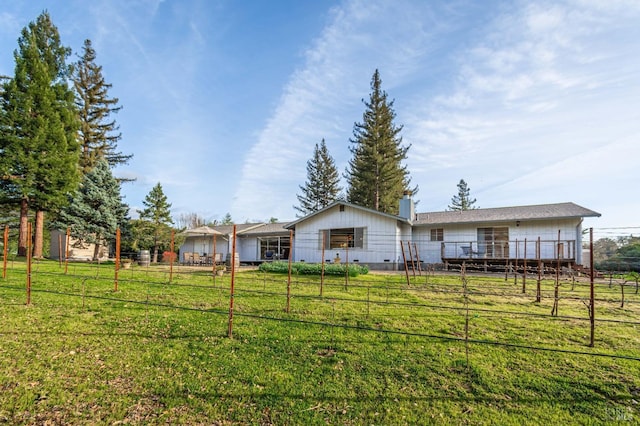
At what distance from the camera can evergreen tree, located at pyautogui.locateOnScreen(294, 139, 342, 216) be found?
38.2m

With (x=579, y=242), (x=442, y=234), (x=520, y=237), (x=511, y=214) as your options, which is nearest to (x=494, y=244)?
(x=520, y=237)

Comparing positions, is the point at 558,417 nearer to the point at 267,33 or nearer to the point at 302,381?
the point at 302,381

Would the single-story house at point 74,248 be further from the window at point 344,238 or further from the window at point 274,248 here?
the window at point 344,238

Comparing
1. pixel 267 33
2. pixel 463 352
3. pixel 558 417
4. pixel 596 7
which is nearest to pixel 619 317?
pixel 463 352

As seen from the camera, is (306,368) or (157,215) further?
(157,215)

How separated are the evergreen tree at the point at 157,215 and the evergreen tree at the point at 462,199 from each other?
3683cm

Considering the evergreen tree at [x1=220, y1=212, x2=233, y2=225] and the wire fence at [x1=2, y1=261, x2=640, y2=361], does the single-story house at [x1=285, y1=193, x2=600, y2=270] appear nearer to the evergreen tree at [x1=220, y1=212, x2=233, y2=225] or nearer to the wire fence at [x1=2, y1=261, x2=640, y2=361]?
the wire fence at [x1=2, y1=261, x2=640, y2=361]

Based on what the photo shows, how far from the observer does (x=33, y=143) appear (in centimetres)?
1805

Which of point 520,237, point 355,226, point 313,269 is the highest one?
point 355,226

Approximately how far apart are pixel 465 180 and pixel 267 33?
41088 millimetres

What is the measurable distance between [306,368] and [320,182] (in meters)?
34.5

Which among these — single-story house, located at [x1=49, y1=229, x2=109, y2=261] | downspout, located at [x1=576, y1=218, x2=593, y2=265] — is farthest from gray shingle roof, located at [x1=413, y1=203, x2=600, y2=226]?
single-story house, located at [x1=49, y1=229, x2=109, y2=261]

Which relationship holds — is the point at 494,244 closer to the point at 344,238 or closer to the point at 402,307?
the point at 344,238

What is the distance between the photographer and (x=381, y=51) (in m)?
10.5
